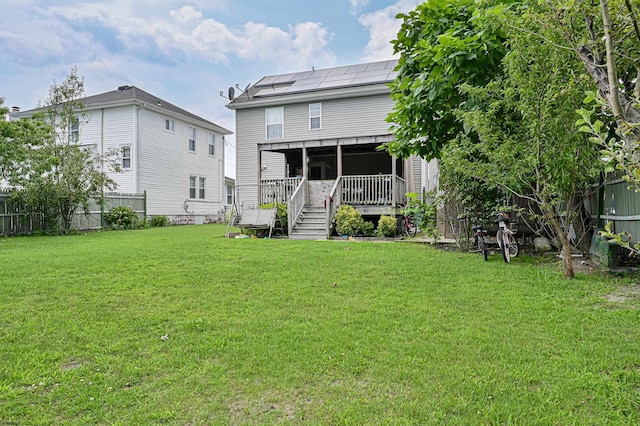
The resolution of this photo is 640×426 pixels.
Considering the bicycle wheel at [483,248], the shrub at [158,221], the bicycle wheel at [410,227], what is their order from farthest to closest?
the shrub at [158,221]
the bicycle wheel at [410,227]
the bicycle wheel at [483,248]

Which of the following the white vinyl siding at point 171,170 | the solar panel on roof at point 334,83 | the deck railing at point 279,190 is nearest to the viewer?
the deck railing at point 279,190

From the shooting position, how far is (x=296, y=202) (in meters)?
12.5

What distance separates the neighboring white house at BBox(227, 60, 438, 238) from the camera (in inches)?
535

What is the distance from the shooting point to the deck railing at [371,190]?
12.8 meters

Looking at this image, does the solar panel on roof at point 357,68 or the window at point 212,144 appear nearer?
the solar panel on roof at point 357,68

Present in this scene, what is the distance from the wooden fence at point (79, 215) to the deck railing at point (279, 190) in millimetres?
7127

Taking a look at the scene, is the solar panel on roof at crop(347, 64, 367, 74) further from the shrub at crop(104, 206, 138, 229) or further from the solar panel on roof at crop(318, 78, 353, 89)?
the shrub at crop(104, 206, 138, 229)

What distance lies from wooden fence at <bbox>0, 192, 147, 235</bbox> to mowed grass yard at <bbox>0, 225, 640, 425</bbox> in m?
10.4

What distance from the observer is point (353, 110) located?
1645 centimetres

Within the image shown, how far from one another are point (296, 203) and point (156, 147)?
12483 millimetres

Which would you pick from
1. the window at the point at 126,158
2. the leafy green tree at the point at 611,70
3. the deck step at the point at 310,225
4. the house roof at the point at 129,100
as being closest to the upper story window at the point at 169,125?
the house roof at the point at 129,100

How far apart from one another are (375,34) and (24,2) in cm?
1368

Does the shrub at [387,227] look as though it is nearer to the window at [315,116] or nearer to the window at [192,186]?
the window at [315,116]

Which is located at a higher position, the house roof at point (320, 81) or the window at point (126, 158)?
the house roof at point (320, 81)
